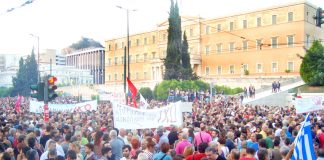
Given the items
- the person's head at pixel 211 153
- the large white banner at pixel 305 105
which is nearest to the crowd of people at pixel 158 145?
the person's head at pixel 211 153

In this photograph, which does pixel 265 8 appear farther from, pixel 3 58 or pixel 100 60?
pixel 3 58

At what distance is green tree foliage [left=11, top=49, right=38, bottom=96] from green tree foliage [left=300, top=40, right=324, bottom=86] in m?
53.3

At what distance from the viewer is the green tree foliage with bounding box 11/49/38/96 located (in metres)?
81.7

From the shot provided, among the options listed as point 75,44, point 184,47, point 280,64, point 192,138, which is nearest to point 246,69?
point 280,64

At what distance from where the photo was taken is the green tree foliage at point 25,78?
81688 millimetres

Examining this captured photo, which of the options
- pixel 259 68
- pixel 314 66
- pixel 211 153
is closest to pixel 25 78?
pixel 259 68

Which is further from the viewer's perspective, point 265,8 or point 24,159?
point 265,8

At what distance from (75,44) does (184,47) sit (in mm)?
115147

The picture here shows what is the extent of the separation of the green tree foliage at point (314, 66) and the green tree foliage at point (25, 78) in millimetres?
53304

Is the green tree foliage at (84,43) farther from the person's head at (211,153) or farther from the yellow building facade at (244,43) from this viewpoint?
the person's head at (211,153)

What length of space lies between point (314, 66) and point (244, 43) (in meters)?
21.9

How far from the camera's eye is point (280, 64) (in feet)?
198

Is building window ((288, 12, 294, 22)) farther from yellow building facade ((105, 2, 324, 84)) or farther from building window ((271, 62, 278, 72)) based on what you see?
building window ((271, 62, 278, 72))

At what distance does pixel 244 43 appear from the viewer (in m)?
65.7
